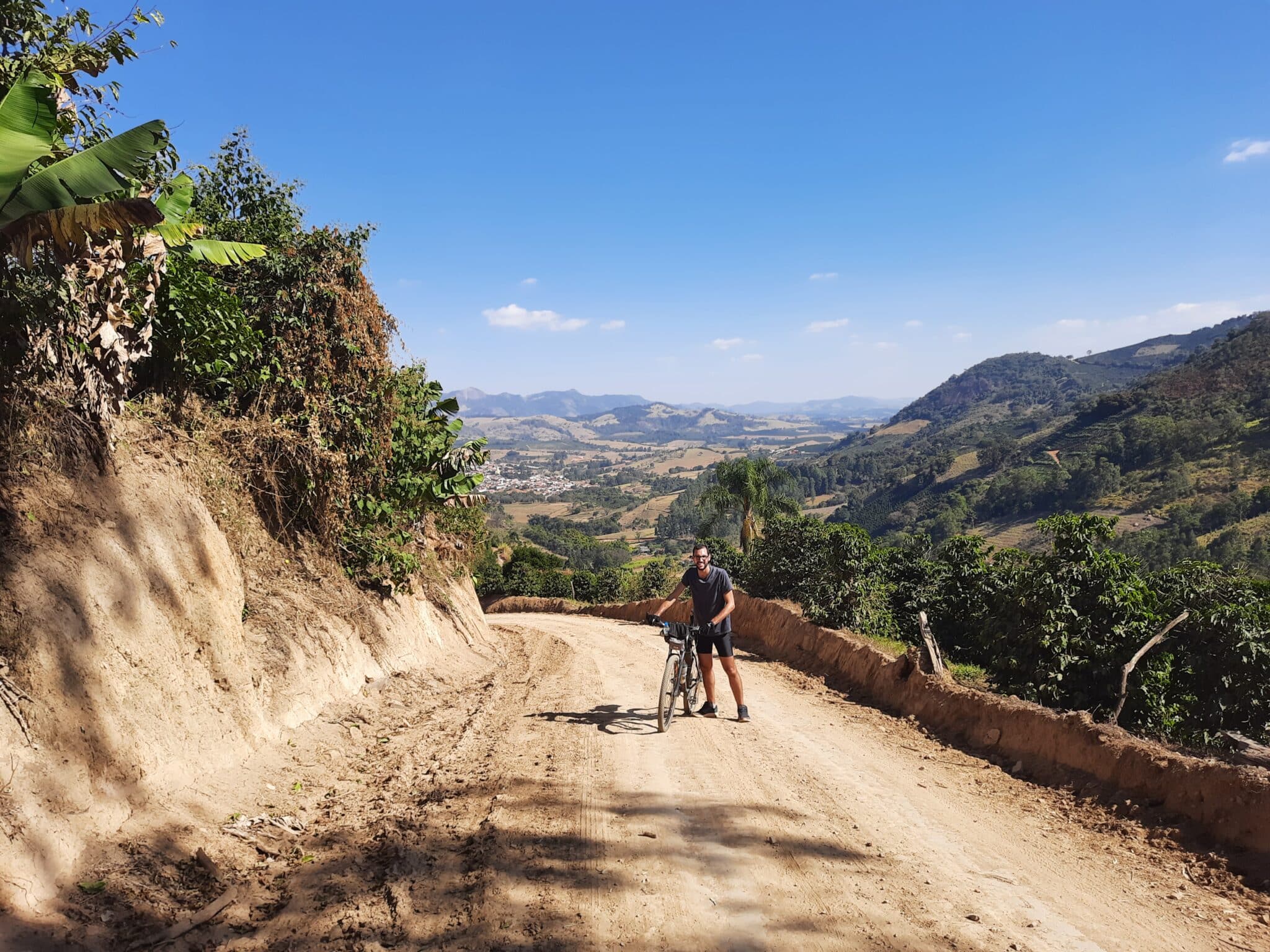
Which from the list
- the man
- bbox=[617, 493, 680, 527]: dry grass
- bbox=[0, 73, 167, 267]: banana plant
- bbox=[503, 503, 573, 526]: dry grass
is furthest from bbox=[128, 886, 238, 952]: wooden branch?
bbox=[617, 493, 680, 527]: dry grass

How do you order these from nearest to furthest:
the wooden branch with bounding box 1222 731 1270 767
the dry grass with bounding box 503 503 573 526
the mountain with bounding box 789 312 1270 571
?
the wooden branch with bounding box 1222 731 1270 767 < the mountain with bounding box 789 312 1270 571 < the dry grass with bounding box 503 503 573 526

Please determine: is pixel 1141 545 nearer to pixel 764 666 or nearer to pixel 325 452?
pixel 764 666

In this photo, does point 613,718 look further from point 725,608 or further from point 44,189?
point 44,189

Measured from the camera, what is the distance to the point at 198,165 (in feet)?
36.7

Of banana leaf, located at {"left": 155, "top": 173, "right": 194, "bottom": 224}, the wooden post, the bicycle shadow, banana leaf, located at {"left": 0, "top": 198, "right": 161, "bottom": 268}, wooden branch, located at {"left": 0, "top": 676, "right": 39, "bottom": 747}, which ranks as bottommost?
the bicycle shadow

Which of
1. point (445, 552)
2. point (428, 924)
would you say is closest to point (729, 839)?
point (428, 924)

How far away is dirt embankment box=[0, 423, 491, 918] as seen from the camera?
4.18 meters

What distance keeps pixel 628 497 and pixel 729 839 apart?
192 meters

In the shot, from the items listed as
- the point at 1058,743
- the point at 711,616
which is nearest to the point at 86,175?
the point at 711,616

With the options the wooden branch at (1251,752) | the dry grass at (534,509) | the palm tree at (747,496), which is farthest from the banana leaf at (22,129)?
the dry grass at (534,509)

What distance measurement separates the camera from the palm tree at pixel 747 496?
32750 mm

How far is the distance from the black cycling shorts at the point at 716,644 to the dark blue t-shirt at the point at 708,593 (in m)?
0.09

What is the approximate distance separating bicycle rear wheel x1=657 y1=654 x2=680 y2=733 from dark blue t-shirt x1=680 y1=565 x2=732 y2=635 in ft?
1.90

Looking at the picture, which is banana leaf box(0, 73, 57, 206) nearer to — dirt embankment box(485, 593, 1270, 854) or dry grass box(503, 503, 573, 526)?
dirt embankment box(485, 593, 1270, 854)
